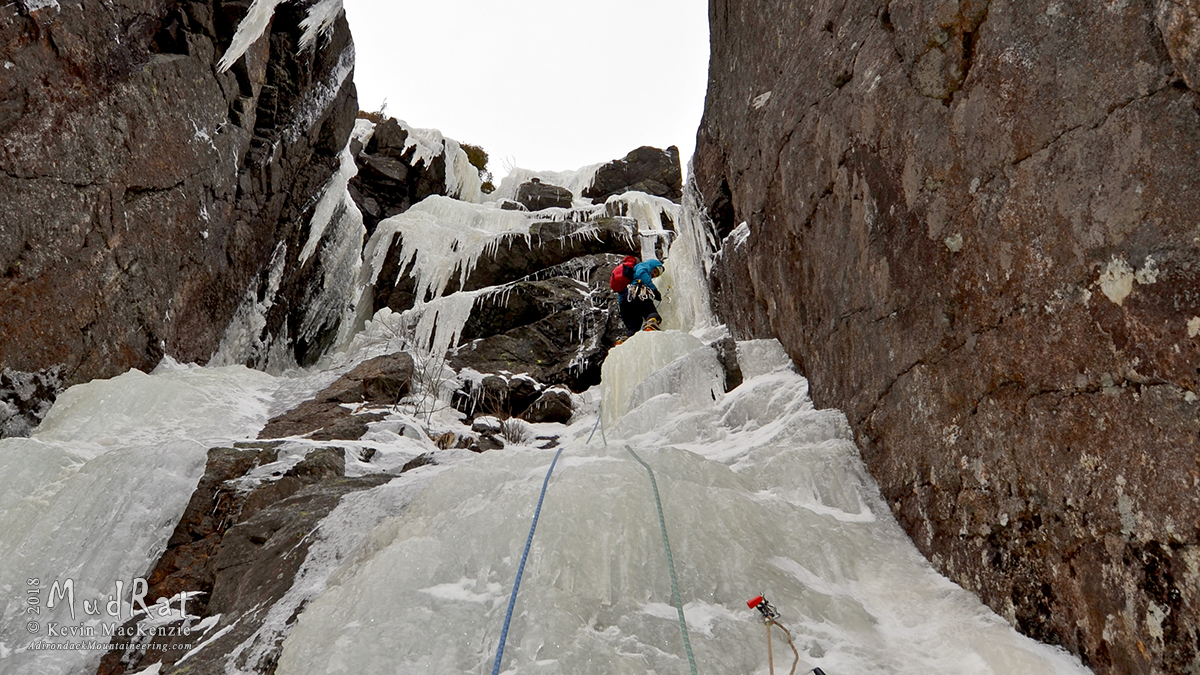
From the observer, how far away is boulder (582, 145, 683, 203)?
17.6 m

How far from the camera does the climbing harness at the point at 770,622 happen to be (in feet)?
7.04

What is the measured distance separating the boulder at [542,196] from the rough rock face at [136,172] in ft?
28.0

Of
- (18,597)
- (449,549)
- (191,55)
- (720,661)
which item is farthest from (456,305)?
(720,661)

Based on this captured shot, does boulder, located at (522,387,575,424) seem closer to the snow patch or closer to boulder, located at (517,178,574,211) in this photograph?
the snow patch

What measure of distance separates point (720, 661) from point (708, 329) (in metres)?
4.61

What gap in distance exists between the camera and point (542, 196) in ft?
55.5

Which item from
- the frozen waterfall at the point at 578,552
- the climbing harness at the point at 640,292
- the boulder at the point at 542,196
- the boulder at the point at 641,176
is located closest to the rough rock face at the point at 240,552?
the frozen waterfall at the point at 578,552

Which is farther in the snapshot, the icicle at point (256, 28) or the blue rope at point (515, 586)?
the icicle at point (256, 28)

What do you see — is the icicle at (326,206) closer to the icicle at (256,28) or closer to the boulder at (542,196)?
the icicle at (256,28)

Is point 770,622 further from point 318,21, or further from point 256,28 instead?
point 318,21

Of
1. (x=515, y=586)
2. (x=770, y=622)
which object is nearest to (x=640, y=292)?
(x=515, y=586)

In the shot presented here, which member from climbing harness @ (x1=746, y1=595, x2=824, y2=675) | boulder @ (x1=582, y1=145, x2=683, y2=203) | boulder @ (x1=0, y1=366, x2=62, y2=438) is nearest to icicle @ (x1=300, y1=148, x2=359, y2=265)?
boulder @ (x1=0, y1=366, x2=62, y2=438)

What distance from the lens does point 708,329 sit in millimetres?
6656

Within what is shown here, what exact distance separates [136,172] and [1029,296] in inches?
267
